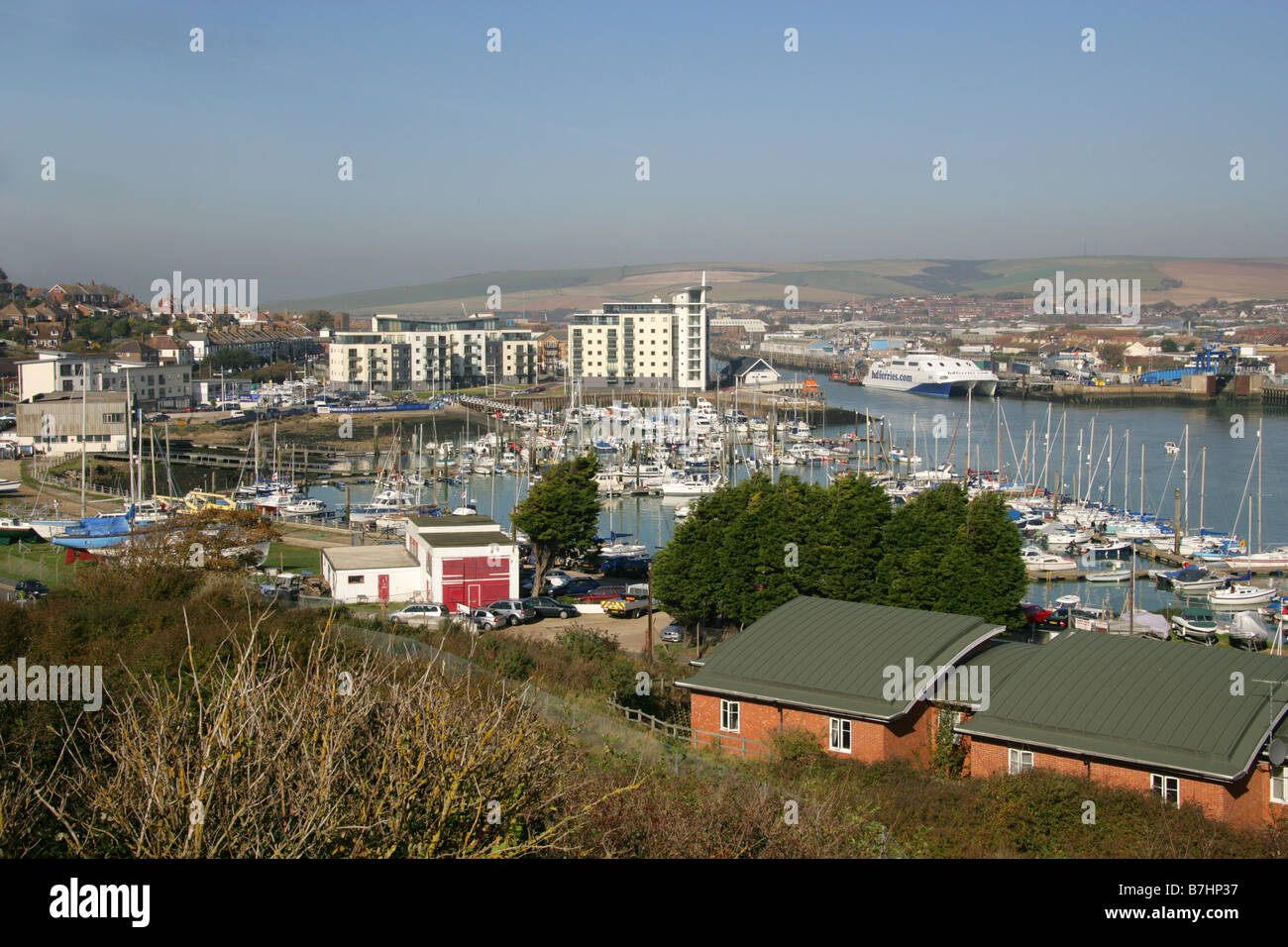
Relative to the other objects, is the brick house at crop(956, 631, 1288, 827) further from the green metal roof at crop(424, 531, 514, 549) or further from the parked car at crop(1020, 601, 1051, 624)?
the green metal roof at crop(424, 531, 514, 549)

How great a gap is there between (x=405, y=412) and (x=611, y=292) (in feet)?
245

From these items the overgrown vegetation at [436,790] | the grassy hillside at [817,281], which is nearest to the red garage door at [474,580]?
the overgrown vegetation at [436,790]

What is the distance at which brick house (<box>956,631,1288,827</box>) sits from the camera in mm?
4449

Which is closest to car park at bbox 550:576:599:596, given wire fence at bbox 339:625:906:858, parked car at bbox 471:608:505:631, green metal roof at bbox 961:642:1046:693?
parked car at bbox 471:608:505:631

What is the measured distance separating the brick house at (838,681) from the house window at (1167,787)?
3.52 ft

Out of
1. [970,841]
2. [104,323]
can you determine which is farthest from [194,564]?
[104,323]

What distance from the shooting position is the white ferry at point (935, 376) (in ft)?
132

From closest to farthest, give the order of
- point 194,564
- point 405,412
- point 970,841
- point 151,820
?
point 151,820, point 970,841, point 194,564, point 405,412

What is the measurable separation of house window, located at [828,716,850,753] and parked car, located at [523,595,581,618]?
448 centimetres

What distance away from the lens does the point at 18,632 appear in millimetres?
5859

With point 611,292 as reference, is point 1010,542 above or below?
below

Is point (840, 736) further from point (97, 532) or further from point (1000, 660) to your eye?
point (97, 532)

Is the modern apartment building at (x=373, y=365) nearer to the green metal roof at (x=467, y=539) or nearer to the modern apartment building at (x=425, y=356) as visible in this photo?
the modern apartment building at (x=425, y=356)
